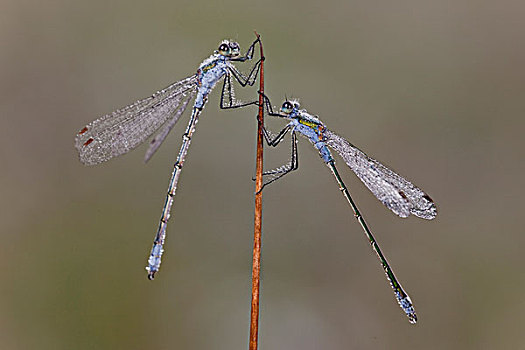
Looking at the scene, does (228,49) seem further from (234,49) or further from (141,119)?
(141,119)

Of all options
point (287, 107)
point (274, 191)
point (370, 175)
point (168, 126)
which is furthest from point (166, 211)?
point (274, 191)

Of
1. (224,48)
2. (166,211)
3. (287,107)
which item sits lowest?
(166,211)

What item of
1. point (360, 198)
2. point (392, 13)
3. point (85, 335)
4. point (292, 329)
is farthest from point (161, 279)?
point (392, 13)

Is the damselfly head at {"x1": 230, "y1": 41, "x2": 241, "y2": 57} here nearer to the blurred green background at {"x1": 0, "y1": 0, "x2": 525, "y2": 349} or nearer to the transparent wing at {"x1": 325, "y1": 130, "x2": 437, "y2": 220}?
the transparent wing at {"x1": 325, "y1": 130, "x2": 437, "y2": 220}

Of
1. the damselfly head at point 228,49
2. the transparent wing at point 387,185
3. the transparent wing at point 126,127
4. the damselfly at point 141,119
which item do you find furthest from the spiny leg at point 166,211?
the transparent wing at point 387,185

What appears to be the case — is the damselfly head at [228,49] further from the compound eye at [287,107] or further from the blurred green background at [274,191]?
the blurred green background at [274,191]

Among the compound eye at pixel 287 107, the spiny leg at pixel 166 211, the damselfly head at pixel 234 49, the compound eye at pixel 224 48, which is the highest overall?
the damselfly head at pixel 234 49
